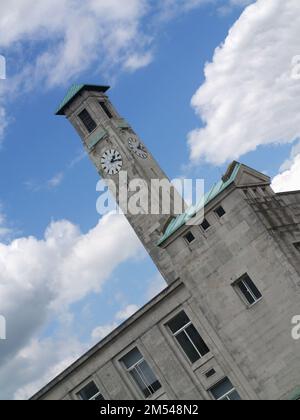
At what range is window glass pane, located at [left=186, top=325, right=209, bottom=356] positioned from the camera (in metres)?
40.6

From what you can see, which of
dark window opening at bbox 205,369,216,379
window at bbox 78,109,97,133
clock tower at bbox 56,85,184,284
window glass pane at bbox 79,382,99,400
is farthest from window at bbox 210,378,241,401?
window at bbox 78,109,97,133

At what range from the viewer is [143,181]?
193ft

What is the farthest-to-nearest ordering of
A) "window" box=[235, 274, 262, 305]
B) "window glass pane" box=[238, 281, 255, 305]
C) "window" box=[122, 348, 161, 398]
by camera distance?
"window" box=[122, 348, 161, 398] → "window glass pane" box=[238, 281, 255, 305] → "window" box=[235, 274, 262, 305]

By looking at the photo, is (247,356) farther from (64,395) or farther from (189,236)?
(64,395)

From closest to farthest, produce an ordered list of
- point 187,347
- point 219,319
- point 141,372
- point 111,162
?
point 219,319 → point 187,347 → point 141,372 → point 111,162

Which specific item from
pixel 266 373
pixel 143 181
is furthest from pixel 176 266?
pixel 143 181

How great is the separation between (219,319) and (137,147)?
2700 centimetres

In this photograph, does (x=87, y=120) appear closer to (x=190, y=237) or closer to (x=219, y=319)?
(x=190, y=237)

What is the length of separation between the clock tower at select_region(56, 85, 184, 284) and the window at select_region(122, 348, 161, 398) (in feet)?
48.9

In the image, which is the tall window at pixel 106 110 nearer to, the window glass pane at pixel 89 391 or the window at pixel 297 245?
the window glass pane at pixel 89 391

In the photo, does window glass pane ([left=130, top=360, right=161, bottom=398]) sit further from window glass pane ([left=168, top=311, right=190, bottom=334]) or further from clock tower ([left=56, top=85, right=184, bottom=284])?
clock tower ([left=56, top=85, right=184, bottom=284])

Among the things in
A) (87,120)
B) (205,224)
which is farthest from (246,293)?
(87,120)

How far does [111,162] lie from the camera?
60688mm

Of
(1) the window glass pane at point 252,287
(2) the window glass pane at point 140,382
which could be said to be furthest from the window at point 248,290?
(2) the window glass pane at point 140,382
